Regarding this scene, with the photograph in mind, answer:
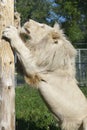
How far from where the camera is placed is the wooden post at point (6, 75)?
5.74 m

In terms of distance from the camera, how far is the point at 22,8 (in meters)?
53.0

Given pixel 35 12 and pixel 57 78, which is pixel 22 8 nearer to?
pixel 35 12

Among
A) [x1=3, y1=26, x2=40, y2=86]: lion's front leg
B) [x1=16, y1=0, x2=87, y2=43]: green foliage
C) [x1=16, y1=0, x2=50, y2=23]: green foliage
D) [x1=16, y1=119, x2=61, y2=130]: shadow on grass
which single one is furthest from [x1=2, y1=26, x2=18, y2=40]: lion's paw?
[x1=16, y1=0, x2=50, y2=23]: green foliage

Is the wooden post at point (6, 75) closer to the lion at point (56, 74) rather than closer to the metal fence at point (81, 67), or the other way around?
the lion at point (56, 74)

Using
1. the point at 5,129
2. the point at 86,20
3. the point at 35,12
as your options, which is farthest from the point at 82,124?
the point at 35,12

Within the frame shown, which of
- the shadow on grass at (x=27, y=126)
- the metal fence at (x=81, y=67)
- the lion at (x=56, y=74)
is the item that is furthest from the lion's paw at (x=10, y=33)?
the metal fence at (x=81, y=67)

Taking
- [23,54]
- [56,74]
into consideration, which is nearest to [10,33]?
[23,54]

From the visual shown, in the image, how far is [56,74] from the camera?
6.36 m

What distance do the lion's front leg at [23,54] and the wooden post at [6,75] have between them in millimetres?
78

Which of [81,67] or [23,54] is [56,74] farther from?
[81,67]

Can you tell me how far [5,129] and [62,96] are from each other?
98cm

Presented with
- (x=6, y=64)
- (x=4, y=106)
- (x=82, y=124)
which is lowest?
(x=82, y=124)

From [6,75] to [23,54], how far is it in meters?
0.35

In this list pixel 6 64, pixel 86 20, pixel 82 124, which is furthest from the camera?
pixel 86 20
